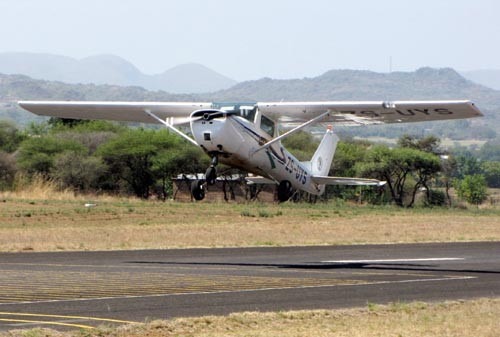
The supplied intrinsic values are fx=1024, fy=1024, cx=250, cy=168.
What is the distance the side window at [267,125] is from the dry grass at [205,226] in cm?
450

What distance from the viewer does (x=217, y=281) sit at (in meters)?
21.7

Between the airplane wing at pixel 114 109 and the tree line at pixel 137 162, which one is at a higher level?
the airplane wing at pixel 114 109

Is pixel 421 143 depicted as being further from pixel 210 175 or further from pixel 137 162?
pixel 210 175

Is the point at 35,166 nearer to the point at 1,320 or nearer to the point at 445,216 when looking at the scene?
the point at 445,216

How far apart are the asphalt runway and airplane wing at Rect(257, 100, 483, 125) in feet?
13.7

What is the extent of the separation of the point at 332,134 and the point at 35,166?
40460 mm

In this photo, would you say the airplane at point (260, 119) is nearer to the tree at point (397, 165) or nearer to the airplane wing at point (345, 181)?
the airplane wing at point (345, 181)

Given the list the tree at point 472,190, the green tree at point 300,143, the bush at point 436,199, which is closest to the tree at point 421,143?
the tree at point 472,190

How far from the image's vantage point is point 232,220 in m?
48.0

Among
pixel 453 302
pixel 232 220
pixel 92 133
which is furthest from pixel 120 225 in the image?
pixel 92 133

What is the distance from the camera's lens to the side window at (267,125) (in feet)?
103

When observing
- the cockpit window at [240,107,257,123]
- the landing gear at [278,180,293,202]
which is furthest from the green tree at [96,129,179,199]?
the cockpit window at [240,107,257,123]

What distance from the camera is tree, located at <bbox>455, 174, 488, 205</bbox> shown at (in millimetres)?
106125

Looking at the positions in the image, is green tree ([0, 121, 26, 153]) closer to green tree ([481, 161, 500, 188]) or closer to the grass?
the grass
